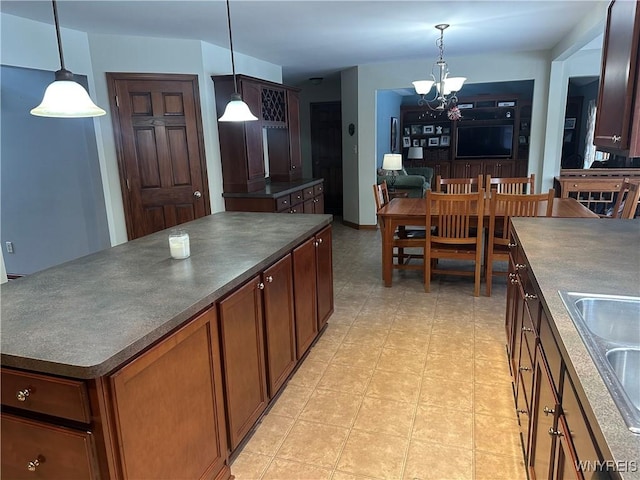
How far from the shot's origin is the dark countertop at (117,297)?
3.79 feet

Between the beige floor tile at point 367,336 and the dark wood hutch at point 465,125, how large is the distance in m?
7.41

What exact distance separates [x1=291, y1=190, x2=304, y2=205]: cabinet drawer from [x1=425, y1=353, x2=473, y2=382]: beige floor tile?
2750 mm

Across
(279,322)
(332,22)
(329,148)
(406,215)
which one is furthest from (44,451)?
(329,148)

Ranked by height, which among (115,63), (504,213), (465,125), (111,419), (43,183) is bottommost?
(111,419)

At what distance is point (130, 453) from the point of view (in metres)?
1.24

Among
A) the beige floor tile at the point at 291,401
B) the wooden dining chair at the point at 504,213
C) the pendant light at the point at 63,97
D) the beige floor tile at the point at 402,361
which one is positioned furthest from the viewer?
the wooden dining chair at the point at 504,213

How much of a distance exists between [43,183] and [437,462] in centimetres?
447

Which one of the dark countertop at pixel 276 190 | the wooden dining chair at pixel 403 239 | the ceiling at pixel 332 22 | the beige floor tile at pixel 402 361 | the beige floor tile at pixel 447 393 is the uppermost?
the ceiling at pixel 332 22

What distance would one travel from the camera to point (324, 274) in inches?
119

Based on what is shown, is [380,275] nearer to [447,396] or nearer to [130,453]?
[447,396]

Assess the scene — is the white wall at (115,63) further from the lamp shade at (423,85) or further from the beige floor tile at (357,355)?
the beige floor tile at (357,355)

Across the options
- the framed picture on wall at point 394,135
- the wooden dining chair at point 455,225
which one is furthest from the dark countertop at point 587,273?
the framed picture on wall at point 394,135

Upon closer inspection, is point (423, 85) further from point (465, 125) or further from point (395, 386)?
point (465, 125)

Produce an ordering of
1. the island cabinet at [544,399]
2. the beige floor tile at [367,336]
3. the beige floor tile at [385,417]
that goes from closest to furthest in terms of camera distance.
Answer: the island cabinet at [544,399] < the beige floor tile at [385,417] < the beige floor tile at [367,336]
